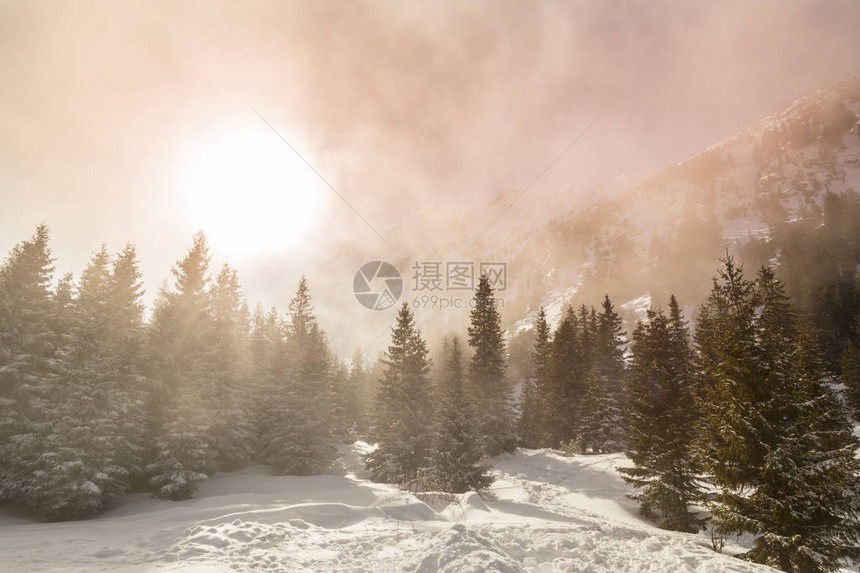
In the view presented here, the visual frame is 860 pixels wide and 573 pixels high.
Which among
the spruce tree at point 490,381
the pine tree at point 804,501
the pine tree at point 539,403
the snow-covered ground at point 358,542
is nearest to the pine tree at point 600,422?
the pine tree at point 539,403

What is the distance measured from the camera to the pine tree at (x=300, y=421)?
82.3 ft

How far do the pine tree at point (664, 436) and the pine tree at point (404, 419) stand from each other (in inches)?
486

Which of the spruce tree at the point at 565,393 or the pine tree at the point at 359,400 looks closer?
the spruce tree at the point at 565,393

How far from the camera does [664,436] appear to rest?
722 inches

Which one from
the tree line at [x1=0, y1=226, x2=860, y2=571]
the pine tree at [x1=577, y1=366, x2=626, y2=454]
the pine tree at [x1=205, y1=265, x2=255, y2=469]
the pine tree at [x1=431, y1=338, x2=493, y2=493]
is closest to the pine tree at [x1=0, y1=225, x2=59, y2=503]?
the tree line at [x1=0, y1=226, x2=860, y2=571]

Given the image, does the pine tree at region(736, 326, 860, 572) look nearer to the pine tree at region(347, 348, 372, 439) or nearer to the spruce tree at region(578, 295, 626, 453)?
the spruce tree at region(578, 295, 626, 453)

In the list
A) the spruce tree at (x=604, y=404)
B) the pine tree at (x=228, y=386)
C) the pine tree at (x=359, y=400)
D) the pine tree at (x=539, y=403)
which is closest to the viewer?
the pine tree at (x=228, y=386)

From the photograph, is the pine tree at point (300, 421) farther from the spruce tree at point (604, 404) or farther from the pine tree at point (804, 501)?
the pine tree at point (804, 501)

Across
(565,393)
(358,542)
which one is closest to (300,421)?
(358,542)

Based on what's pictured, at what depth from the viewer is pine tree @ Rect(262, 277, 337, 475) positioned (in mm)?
25094

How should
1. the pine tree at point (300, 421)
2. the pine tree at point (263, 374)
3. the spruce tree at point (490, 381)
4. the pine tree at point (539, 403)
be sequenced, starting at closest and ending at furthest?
1. the pine tree at point (300, 421)
2. the pine tree at point (263, 374)
3. the spruce tree at point (490, 381)
4. the pine tree at point (539, 403)

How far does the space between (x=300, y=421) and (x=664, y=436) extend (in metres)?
21.3

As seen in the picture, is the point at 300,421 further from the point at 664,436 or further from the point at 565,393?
the point at 565,393

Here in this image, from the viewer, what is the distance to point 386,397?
29.0 m
